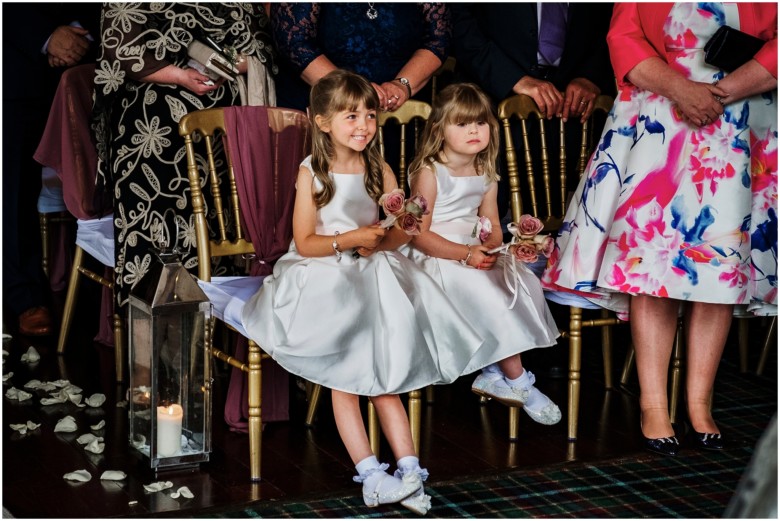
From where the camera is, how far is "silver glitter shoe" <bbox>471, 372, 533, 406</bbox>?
134 inches

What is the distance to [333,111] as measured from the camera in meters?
3.14

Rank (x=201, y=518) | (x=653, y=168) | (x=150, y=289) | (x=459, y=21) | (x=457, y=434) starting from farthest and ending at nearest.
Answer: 1. (x=459, y=21)
2. (x=457, y=434)
3. (x=653, y=168)
4. (x=150, y=289)
5. (x=201, y=518)

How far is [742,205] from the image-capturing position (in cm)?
327

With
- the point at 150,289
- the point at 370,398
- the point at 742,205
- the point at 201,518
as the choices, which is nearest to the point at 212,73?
the point at 150,289

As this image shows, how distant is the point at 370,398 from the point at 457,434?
55 cm

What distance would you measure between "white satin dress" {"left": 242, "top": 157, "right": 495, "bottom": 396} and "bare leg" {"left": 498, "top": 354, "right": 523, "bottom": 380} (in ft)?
0.69

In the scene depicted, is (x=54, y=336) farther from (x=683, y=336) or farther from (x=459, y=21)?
(x=683, y=336)

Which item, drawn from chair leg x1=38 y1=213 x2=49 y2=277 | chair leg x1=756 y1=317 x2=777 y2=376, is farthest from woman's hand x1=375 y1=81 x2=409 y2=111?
chair leg x1=38 y1=213 x2=49 y2=277

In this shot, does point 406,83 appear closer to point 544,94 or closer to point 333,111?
point 544,94

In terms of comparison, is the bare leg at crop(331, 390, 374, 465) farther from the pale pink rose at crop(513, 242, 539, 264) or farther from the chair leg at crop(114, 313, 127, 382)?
the chair leg at crop(114, 313, 127, 382)

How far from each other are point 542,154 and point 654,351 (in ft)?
2.38

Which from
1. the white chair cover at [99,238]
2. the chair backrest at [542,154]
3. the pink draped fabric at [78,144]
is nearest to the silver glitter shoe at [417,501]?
the chair backrest at [542,154]

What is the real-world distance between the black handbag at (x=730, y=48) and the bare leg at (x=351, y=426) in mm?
1388

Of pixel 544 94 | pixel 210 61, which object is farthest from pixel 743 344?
pixel 210 61
